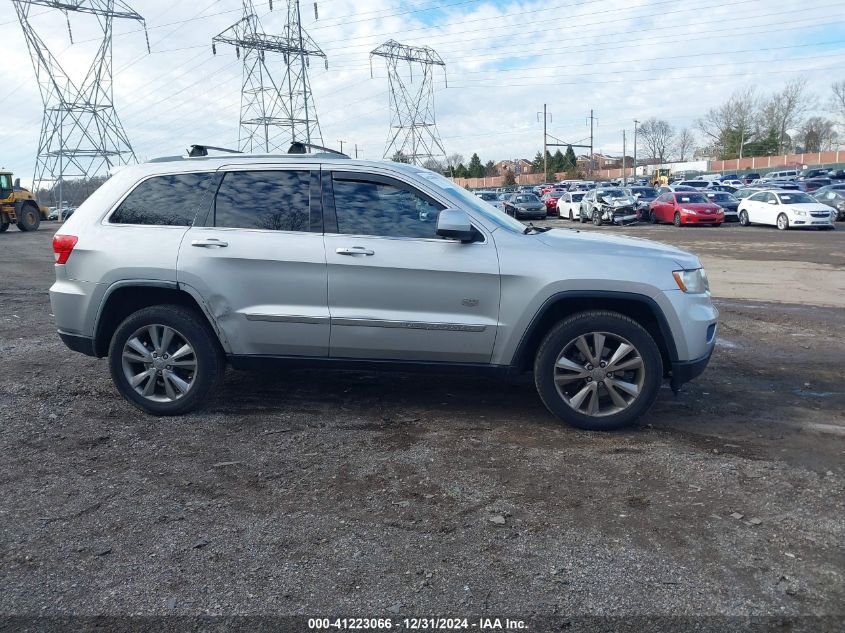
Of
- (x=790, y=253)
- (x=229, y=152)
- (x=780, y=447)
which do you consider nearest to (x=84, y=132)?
(x=790, y=253)

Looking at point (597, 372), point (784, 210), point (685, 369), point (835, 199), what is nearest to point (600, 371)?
point (597, 372)

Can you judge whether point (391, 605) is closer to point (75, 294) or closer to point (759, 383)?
point (75, 294)

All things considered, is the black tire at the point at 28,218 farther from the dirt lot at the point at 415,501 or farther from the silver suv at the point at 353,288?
the silver suv at the point at 353,288

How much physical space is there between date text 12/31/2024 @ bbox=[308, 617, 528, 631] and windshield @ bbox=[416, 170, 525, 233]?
3.01 m

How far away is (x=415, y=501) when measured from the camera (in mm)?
4016

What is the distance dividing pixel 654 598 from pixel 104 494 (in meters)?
2.95

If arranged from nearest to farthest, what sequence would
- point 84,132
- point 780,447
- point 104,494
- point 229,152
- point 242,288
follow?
point 104,494
point 780,447
point 242,288
point 229,152
point 84,132

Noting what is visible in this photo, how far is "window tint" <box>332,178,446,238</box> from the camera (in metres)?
5.19

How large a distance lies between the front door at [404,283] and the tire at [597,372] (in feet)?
1.46

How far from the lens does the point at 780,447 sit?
479 cm

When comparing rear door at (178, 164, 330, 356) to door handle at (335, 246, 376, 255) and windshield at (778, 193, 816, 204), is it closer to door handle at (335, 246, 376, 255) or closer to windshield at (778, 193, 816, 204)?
door handle at (335, 246, 376, 255)

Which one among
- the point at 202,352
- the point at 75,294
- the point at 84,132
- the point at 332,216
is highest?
the point at 84,132

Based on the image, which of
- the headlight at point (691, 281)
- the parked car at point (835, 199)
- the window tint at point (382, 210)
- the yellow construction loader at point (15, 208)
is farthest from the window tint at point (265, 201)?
the yellow construction loader at point (15, 208)

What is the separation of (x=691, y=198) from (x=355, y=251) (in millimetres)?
29221
